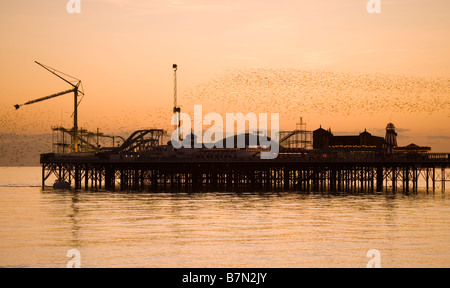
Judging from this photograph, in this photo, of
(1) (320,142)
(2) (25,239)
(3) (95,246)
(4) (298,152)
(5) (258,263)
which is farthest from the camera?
(1) (320,142)

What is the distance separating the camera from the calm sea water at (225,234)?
36.2 meters

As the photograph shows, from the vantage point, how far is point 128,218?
5759 centimetres

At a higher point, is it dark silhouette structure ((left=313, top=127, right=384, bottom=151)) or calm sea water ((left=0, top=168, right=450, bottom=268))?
dark silhouette structure ((left=313, top=127, right=384, bottom=151))

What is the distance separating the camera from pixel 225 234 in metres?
46.5

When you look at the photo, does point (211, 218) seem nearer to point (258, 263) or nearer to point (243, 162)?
point (258, 263)

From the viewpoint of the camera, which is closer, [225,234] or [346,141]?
[225,234]

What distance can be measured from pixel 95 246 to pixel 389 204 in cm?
4365

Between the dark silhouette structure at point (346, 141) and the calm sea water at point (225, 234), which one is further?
the dark silhouette structure at point (346, 141)

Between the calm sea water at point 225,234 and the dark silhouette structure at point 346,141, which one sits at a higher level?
the dark silhouette structure at point 346,141

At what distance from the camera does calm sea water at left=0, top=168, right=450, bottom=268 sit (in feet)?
119

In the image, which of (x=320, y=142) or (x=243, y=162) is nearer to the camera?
(x=243, y=162)

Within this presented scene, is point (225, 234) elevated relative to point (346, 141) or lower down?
lower down
